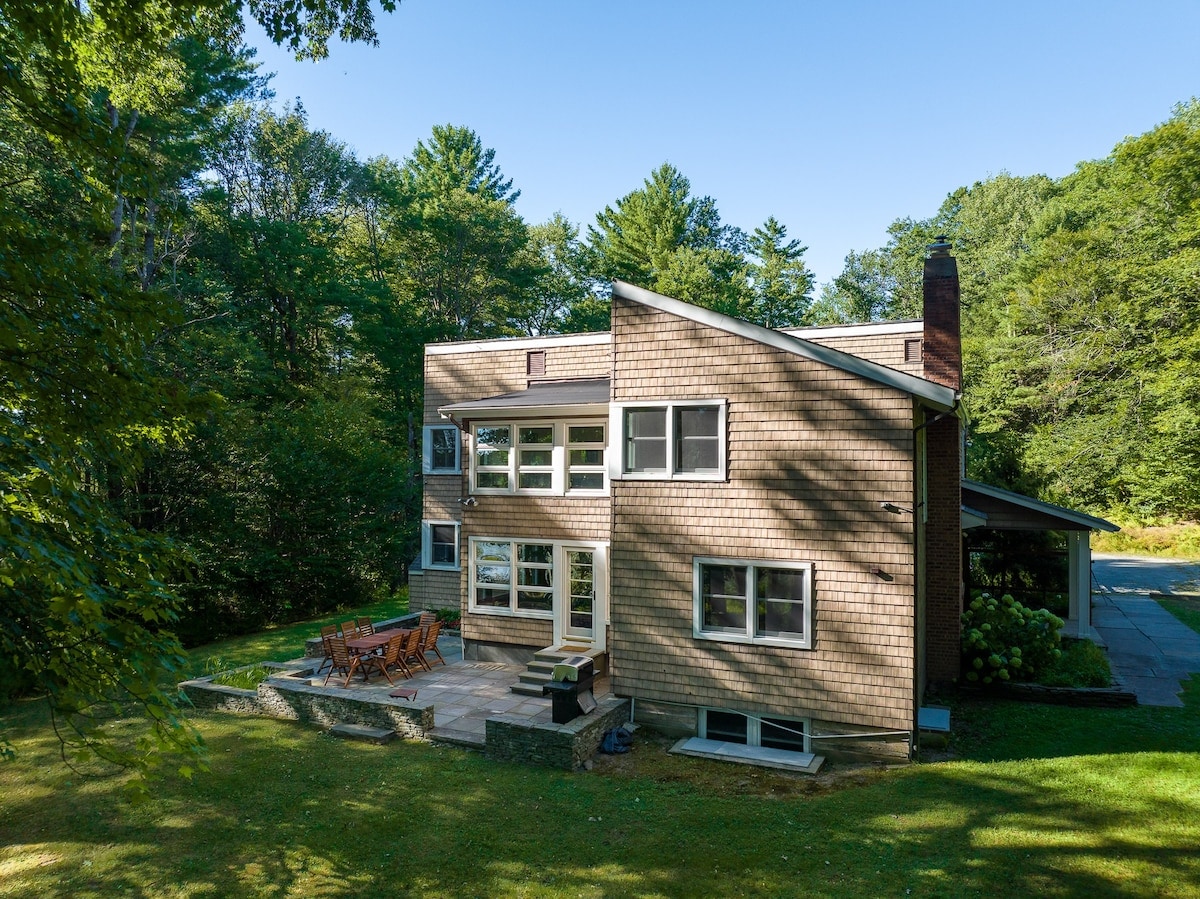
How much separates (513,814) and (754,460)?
5.88m

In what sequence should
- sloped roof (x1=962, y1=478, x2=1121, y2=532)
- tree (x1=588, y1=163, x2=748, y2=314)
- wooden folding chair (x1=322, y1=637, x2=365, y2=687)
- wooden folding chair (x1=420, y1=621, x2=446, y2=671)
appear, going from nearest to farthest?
wooden folding chair (x1=322, y1=637, x2=365, y2=687) < wooden folding chair (x1=420, y1=621, x2=446, y2=671) < sloped roof (x1=962, y1=478, x2=1121, y2=532) < tree (x1=588, y1=163, x2=748, y2=314)

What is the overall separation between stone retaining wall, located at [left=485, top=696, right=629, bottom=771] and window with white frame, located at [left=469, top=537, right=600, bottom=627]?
370cm

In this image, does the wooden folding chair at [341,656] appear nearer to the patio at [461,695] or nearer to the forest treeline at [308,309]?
the patio at [461,695]

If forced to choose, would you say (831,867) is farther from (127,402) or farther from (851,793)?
(127,402)

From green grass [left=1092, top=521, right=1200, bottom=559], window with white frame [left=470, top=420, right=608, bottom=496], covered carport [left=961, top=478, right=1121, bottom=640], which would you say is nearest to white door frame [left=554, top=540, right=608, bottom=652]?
window with white frame [left=470, top=420, right=608, bottom=496]

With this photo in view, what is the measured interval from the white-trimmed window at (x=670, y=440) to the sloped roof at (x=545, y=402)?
5.03 ft

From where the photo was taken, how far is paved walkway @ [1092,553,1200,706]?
1341 cm

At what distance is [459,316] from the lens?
116ft

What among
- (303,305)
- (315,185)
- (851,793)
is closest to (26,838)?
(851,793)

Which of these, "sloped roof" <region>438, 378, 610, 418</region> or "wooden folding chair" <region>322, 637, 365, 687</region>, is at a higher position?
"sloped roof" <region>438, 378, 610, 418</region>

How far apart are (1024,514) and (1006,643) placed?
3739 mm

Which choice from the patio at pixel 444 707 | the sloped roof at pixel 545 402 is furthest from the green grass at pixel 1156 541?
the patio at pixel 444 707

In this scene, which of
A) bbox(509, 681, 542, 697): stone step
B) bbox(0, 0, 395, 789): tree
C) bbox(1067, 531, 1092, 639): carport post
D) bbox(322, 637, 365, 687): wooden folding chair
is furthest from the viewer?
bbox(1067, 531, 1092, 639): carport post

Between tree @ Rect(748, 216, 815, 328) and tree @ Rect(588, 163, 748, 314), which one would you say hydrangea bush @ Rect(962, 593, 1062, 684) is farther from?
tree @ Rect(748, 216, 815, 328)
